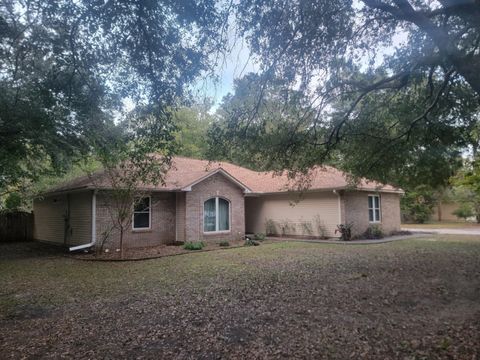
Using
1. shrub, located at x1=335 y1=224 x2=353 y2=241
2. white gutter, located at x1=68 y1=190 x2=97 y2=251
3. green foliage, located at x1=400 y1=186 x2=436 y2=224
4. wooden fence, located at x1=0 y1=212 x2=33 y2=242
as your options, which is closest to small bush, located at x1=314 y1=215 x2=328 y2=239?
shrub, located at x1=335 y1=224 x2=353 y2=241

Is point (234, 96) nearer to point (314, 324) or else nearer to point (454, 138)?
point (314, 324)

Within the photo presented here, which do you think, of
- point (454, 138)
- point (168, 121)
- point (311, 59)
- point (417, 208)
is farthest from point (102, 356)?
point (417, 208)

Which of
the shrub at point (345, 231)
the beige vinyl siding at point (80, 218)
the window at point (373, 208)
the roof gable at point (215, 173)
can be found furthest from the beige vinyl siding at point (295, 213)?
the beige vinyl siding at point (80, 218)

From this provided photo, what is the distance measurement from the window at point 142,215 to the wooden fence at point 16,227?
9881mm

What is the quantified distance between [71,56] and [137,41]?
157cm

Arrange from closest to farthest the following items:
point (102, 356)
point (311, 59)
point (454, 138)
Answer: point (102, 356)
point (311, 59)
point (454, 138)

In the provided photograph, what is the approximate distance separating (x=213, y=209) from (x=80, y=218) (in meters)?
5.98

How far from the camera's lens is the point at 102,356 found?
4.35 m

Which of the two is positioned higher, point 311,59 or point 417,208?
point 311,59

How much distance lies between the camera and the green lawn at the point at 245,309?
455 cm

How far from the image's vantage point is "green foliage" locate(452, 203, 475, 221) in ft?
115

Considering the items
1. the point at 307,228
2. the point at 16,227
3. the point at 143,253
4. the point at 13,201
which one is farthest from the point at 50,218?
the point at 307,228

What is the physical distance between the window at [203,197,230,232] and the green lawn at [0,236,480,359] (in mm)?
5834

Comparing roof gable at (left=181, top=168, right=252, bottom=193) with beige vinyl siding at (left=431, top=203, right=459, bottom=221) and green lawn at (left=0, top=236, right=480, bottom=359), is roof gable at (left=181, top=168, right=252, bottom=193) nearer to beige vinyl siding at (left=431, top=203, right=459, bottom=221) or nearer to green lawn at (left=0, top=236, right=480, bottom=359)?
green lawn at (left=0, top=236, right=480, bottom=359)
